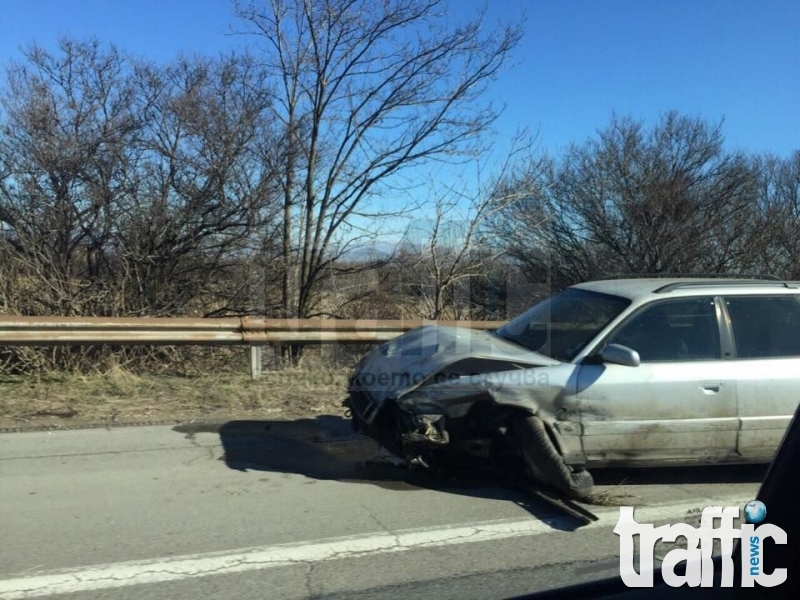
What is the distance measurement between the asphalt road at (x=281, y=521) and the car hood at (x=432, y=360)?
74 cm

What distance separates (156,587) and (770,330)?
4885 millimetres

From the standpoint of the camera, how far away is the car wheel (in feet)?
15.8

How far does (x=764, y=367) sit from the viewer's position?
210 inches

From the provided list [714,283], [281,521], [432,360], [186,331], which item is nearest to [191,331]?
[186,331]

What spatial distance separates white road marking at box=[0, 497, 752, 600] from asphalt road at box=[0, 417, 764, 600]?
0.04ft

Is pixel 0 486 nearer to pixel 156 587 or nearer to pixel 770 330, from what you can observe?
pixel 156 587

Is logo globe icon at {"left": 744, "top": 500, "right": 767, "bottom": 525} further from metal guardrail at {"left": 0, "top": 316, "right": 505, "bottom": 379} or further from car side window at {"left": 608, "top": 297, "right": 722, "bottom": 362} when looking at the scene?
metal guardrail at {"left": 0, "top": 316, "right": 505, "bottom": 379}

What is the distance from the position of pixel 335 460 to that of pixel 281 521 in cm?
150

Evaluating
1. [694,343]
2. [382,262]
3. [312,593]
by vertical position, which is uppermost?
[382,262]

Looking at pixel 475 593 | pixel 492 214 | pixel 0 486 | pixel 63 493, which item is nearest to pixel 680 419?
pixel 475 593

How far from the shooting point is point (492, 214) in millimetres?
13422

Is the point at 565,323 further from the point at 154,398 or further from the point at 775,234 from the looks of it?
the point at 775,234

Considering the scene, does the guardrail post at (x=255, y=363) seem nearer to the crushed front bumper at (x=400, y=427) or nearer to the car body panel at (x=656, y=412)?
the crushed front bumper at (x=400, y=427)

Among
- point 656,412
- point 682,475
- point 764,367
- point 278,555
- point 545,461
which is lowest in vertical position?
point 278,555
